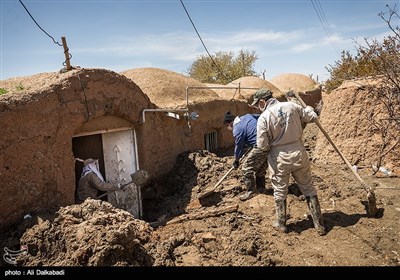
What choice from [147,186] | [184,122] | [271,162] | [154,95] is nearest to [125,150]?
[147,186]

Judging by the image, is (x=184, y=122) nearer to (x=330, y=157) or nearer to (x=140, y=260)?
(x=330, y=157)

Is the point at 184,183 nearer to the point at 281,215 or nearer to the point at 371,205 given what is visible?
the point at 281,215

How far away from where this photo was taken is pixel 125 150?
7.25 m

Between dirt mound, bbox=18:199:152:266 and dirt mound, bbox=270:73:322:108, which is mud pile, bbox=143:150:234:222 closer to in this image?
dirt mound, bbox=18:199:152:266

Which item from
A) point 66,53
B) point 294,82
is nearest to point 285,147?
point 66,53

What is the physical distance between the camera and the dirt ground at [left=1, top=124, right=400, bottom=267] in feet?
13.1

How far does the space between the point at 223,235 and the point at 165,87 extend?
6.17 m

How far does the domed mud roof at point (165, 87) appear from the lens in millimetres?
9625

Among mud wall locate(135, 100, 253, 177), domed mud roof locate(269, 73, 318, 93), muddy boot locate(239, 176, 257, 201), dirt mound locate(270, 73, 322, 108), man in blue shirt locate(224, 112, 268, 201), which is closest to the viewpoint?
man in blue shirt locate(224, 112, 268, 201)

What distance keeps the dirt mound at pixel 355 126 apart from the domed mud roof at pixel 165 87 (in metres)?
3.73

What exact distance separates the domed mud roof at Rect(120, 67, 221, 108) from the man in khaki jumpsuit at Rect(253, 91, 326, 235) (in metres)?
4.52

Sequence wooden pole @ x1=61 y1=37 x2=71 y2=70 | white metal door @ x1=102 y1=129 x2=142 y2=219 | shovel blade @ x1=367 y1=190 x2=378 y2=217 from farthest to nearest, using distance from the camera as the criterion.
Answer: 1. white metal door @ x1=102 y1=129 x2=142 y2=219
2. wooden pole @ x1=61 y1=37 x2=71 y2=70
3. shovel blade @ x1=367 y1=190 x2=378 y2=217

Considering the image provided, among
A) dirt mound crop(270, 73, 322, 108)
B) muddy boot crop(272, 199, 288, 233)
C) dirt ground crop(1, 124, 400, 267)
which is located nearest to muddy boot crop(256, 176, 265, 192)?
dirt ground crop(1, 124, 400, 267)

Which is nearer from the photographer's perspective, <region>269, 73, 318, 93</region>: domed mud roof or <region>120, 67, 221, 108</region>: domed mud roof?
<region>120, 67, 221, 108</region>: domed mud roof
